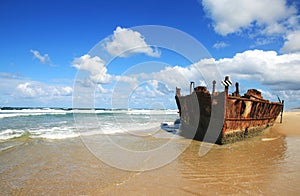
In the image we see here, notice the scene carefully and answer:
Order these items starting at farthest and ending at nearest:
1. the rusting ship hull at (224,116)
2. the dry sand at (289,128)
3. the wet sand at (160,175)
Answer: the dry sand at (289,128)
the rusting ship hull at (224,116)
the wet sand at (160,175)

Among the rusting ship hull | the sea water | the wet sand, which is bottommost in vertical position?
the wet sand

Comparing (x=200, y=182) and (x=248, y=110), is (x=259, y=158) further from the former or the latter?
(x=248, y=110)

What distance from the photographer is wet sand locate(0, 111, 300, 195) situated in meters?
3.96

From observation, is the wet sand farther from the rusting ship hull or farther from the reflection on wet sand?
the rusting ship hull

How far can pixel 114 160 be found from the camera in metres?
6.23

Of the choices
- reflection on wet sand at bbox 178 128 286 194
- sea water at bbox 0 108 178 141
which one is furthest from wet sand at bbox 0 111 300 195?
sea water at bbox 0 108 178 141

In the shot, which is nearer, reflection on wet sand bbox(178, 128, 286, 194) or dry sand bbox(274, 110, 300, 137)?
reflection on wet sand bbox(178, 128, 286, 194)

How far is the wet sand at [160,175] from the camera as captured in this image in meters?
3.96

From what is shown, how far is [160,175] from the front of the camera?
15.7 feet

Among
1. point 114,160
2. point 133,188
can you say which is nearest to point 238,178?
point 133,188

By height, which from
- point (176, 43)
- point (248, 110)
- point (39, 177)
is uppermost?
point (176, 43)

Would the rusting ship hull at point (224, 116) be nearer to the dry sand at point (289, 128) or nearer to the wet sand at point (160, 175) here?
→ the wet sand at point (160, 175)

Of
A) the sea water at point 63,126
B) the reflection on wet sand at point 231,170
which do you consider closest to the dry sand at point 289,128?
the reflection on wet sand at point 231,170

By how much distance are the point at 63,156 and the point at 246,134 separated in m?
7.95
